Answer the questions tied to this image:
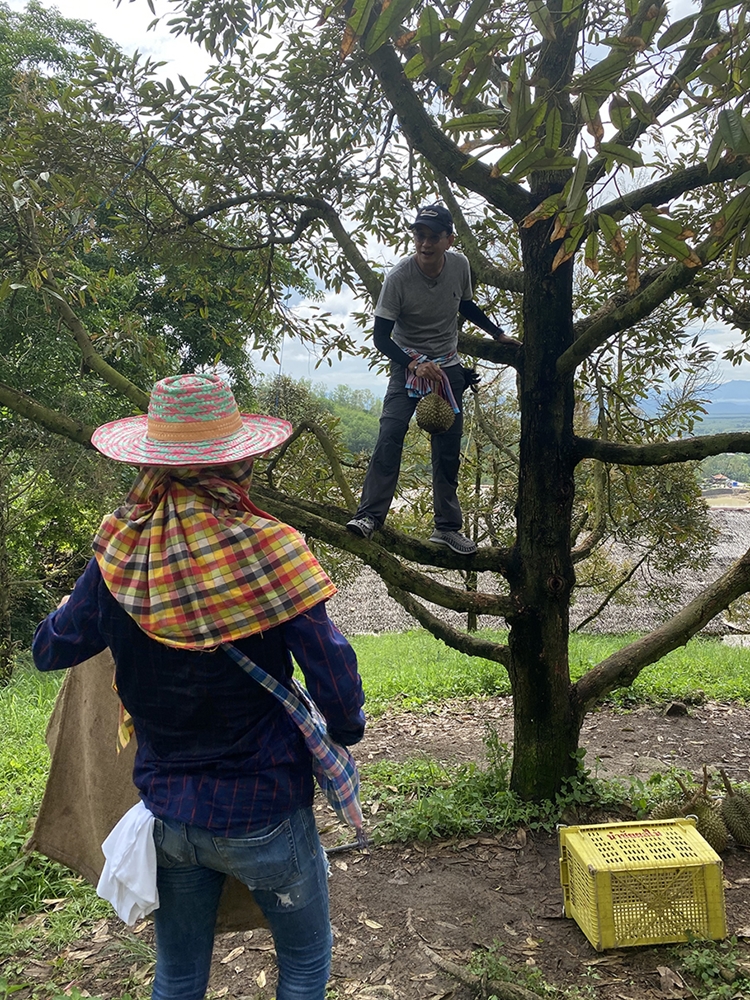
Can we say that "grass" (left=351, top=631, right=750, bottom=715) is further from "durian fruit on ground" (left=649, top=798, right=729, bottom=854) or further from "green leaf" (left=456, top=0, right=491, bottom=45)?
"green leaf" (left=456, top=0, right=491, bottom=45)

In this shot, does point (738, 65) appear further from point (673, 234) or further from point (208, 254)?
point (208, 254)

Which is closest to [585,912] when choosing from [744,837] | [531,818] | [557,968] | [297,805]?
[557,968]

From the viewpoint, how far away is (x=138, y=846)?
5.58 ft

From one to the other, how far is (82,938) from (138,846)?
2.08 meters

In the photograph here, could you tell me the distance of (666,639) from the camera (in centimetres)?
378

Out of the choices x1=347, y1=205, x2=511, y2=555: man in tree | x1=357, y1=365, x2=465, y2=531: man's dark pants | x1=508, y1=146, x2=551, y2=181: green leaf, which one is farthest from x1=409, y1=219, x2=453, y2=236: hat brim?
x1=508, y1=146, x2=551, y2=181: green leaf

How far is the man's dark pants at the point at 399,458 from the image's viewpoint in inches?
140

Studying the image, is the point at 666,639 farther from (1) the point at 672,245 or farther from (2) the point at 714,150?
(2) the point at 714,150

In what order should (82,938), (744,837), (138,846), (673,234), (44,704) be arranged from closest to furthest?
(138,846)
(673,234)
(82,938)
(744,837)
(44,704)

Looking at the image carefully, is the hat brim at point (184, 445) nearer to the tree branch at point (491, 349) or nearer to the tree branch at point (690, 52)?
the tree branch at point (690, 52)

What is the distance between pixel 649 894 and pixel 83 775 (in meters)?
2.20

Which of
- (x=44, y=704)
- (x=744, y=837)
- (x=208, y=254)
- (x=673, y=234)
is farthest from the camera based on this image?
(x=44, y=704)

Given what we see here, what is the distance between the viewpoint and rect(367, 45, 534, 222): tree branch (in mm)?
3258

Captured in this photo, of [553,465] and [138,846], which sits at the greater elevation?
[553,465]
